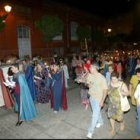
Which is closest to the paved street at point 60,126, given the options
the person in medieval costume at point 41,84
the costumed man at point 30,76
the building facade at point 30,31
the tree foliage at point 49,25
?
the person in medieval costume at point 41,84

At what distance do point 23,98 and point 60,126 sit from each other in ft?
4.60

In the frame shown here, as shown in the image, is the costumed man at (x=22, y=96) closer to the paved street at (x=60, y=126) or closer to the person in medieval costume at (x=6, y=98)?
the paved street at (x=60, y=126)

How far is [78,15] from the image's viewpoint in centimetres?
2455

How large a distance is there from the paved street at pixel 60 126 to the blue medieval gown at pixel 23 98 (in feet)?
0.82

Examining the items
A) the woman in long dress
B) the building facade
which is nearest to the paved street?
the woman in long dress

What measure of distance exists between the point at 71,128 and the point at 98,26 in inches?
983

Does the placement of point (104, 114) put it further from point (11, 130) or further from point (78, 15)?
point (78, 15)

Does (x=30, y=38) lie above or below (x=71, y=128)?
above

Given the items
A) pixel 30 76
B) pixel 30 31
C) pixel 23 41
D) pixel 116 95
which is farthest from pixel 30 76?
pixel 30 31

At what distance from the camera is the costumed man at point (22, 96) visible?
652cm

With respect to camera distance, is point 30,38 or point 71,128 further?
point 30,38

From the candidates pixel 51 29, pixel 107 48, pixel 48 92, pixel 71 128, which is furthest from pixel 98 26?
pixel 71 128

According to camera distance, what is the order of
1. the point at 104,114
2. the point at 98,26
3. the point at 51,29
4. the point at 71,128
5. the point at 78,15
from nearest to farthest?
1. the point at 71,128
2. the point at 104,114
3. the point at 51,29
4. the point at 78,15
5. the point at 98,26

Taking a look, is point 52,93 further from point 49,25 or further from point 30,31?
point 30,31
